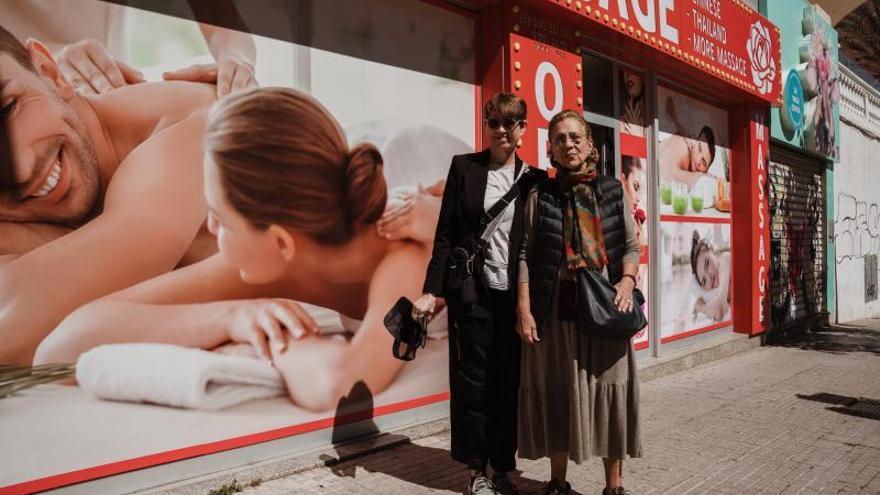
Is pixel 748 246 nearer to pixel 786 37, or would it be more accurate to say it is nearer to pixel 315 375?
pixel 786 37

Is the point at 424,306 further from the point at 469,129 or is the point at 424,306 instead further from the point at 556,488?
the point at 469,129

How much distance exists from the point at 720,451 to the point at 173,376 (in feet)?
10.7

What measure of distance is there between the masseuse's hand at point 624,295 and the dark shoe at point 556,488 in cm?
92

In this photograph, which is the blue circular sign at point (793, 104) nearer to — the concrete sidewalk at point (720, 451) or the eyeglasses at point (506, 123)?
the concrete sidewalk at point (720, 451)

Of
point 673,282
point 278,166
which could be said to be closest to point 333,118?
point 278,166

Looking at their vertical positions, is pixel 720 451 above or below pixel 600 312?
below

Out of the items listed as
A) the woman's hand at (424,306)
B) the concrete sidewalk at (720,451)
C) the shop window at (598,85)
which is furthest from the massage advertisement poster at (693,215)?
the woman's hand at (424,306)

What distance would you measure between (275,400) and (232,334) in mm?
452

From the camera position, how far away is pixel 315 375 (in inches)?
153

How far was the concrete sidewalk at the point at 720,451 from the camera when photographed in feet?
11.6

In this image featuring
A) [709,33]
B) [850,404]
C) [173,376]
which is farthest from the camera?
[709,33]

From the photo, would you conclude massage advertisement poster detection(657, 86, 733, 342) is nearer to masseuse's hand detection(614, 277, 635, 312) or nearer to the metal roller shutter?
the metal roller shutter

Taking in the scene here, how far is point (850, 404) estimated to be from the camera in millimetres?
5586

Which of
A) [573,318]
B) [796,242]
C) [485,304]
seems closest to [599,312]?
[573,318]
